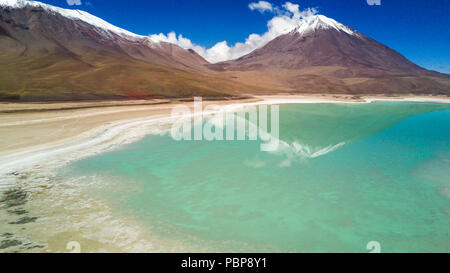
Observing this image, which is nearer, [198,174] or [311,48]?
[198,174]

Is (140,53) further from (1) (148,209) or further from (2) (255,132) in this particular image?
(1) (148,209)

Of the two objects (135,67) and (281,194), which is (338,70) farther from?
(281,194)

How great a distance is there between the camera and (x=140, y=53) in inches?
5502

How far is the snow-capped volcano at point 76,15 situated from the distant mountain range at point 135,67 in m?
0.37

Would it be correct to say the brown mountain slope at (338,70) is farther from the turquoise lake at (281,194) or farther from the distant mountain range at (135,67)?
the turquoise lake at (281,194)

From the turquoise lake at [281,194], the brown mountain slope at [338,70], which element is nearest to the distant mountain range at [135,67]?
the brown mountain slope at [338,70]

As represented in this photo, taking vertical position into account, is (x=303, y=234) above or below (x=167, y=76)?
below

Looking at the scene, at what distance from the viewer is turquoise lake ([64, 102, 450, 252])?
21.8ft

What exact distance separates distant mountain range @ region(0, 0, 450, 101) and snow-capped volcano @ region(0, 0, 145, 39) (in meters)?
0.37

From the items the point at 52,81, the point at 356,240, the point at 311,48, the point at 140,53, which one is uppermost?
the point at 311,48

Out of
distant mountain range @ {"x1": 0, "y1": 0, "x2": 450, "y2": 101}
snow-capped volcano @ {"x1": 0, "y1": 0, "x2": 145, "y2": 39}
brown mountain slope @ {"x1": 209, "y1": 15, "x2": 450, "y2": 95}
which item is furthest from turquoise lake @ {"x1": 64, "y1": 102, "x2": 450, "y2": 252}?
snow-capped volcano @ {"x1": 0, "y1": 0, "x2": 145, "y2": 39}

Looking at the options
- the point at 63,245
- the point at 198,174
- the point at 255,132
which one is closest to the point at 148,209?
the point at 63,245

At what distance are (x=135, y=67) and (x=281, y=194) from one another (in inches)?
2612

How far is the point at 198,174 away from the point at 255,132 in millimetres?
10451
